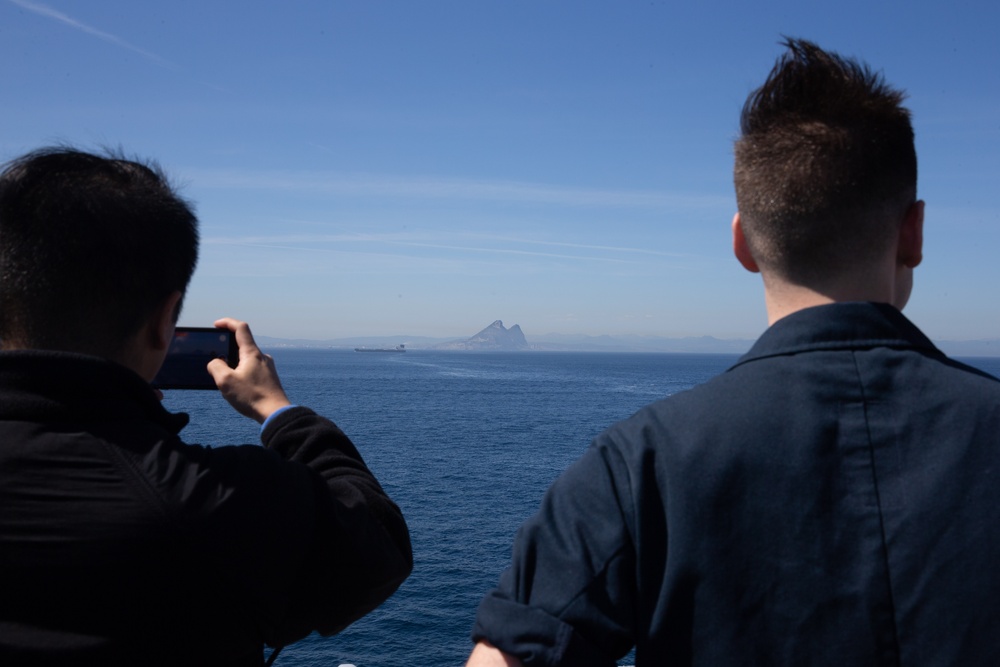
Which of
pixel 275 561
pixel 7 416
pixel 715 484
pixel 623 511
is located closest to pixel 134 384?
pixel 7 416

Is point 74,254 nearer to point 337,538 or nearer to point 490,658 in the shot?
point 337,538

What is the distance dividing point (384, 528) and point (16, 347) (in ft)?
3.43

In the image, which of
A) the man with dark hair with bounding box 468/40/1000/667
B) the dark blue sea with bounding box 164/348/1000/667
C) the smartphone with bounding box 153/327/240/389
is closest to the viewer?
the man with dark hair with bounding box 468/40/1000/667

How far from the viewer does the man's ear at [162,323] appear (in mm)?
2082

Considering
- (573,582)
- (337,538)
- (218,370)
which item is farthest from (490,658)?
(218,370)

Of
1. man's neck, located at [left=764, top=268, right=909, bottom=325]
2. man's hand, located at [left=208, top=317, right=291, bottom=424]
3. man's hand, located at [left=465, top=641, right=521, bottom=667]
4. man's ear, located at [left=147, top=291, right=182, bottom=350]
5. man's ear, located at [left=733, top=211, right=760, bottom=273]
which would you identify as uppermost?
man's ear, located at [left=733, top=211, right=760, bottom=273]

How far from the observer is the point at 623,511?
159cm

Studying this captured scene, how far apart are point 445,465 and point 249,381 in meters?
50.4

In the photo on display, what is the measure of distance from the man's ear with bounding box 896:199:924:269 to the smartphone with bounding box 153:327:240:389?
2.00 m

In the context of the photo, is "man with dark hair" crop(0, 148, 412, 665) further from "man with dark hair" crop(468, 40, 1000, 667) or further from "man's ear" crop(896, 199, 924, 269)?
"man's ear" crop(896, 199, 924, 269)

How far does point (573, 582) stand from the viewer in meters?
1.54

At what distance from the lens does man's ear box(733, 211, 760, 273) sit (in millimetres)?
1962

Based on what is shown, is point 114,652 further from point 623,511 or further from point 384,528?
point 623,511

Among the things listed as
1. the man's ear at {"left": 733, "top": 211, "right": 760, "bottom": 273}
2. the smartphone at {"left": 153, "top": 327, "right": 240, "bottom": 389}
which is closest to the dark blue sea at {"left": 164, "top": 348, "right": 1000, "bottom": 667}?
the smartphone at {"left": 153, "top": 327, "right": 240, "bottom": 389}
